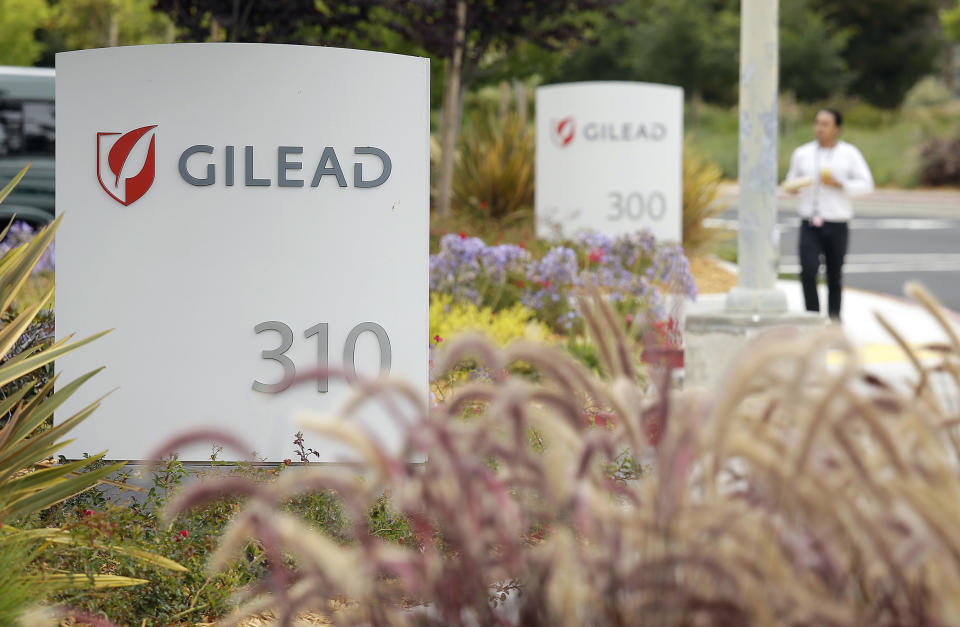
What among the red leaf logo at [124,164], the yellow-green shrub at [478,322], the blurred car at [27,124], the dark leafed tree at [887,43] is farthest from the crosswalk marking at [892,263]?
the dark leafed tree at [887,43]

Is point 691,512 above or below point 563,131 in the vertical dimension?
below

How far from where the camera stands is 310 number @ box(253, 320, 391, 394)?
16.1ft

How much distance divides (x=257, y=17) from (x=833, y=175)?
6053 millimetres

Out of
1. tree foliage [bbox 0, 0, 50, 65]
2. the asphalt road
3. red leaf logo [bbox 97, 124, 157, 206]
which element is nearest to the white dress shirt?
the asphalt road

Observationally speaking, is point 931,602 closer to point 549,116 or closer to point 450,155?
point 549,116

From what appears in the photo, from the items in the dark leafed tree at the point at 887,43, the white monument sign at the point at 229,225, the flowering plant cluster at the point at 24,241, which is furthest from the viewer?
the dark leafed tree at the point at 887,43

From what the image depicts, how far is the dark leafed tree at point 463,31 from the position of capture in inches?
504

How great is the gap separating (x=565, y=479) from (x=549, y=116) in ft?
36.3

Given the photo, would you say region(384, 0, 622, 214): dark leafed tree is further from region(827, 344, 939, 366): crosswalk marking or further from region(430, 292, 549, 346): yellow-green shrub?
region(827, 344, 939, 366): crosswalk marking

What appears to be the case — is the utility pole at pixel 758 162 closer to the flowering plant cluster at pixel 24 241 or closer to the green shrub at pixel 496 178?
the flowering plant cluster at pixel 24 241

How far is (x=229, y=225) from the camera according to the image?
4.86m

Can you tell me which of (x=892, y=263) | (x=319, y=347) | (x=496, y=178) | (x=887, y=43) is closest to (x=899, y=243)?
(x=892, y=263)

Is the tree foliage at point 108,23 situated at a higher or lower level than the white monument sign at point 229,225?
higher

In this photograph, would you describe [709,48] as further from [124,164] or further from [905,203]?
[124,164]
